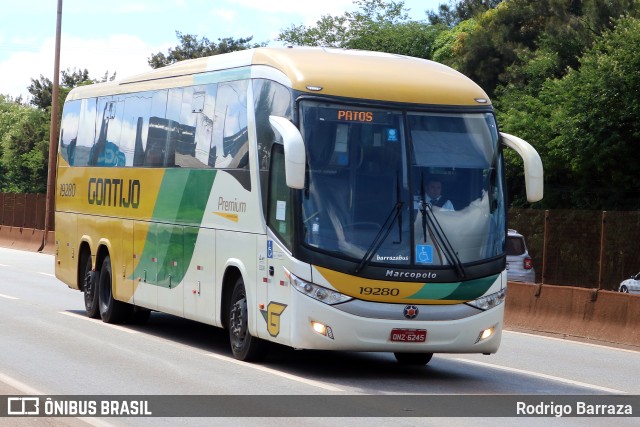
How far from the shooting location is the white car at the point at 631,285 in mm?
25641

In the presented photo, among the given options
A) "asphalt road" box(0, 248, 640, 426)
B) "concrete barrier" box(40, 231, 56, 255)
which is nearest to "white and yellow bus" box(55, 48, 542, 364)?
"asphalt road" box(0, 248, 640, 426)

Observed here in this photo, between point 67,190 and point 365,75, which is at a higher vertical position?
point 365,75

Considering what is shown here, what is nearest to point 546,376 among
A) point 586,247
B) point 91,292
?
point 91,292

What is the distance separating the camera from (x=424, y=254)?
1309cm

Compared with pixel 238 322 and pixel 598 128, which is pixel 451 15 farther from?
pixel 238 322

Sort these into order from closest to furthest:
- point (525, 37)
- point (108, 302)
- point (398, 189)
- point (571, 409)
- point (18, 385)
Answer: point (571, 409), point (18, 385), point (398, 189), point (108, 302), point (525, 37)

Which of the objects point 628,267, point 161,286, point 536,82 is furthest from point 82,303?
point 536,82

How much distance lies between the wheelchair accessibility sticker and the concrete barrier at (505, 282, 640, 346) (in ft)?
20.0

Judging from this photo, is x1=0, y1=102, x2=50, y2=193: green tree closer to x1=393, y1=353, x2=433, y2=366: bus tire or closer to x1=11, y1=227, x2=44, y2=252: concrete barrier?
x1=11, y1=227, x2=44, y2=252: concrete barrier

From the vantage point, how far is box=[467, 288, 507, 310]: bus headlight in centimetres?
1335

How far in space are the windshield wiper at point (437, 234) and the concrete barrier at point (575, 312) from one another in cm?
585

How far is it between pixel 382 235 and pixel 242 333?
8.06 feet

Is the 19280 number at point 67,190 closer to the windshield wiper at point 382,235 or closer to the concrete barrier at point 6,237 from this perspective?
the windshield wiper at point 382,235

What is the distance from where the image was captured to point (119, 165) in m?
19.3
